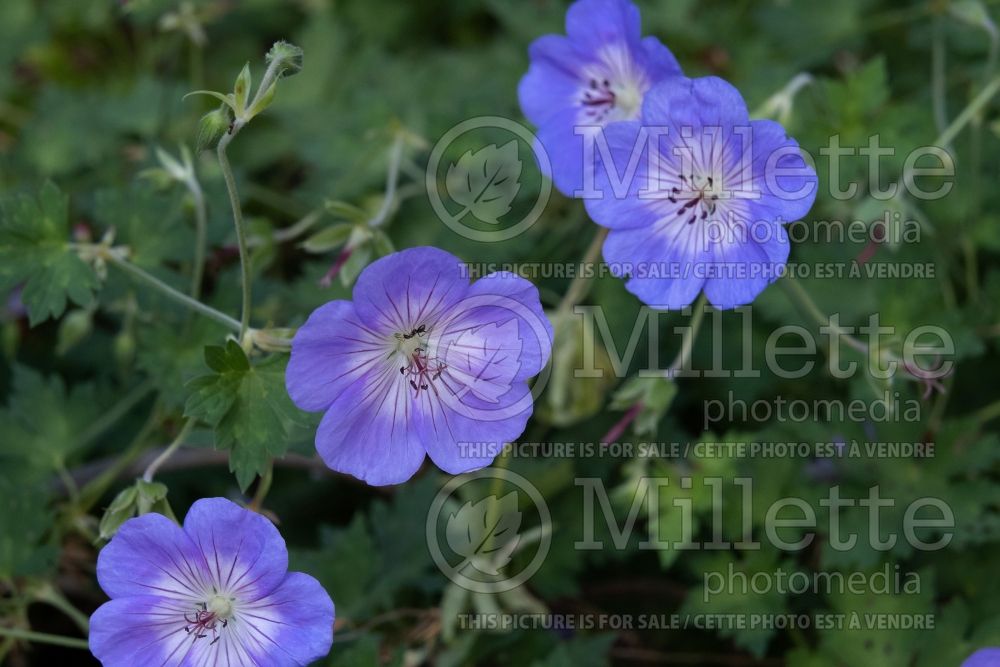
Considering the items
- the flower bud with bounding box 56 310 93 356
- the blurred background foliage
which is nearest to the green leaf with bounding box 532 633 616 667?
the blurred background foliage

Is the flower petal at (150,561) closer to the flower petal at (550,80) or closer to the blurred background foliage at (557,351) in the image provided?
the blurred background foliage at (557,351)

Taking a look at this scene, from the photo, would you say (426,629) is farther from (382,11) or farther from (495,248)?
(382,11)

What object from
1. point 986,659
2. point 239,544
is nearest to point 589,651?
point 986,659

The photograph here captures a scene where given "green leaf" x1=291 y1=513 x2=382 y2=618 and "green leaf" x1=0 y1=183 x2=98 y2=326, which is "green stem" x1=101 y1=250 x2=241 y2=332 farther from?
"green leaf" x1=291 y1=513 x2=382 y2=618

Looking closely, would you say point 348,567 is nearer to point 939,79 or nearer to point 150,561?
point 150,561
